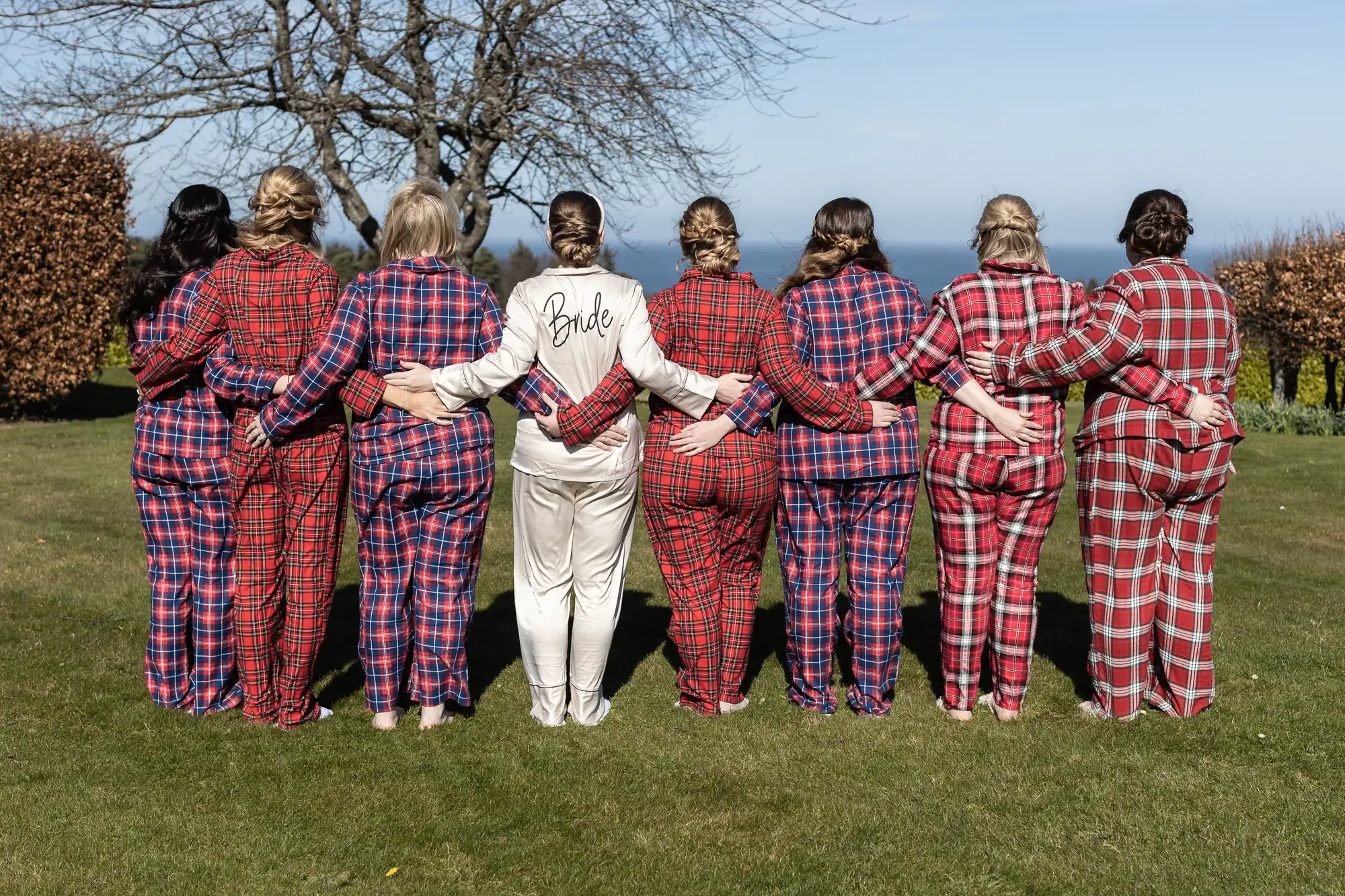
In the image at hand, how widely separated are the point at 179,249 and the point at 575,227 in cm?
154

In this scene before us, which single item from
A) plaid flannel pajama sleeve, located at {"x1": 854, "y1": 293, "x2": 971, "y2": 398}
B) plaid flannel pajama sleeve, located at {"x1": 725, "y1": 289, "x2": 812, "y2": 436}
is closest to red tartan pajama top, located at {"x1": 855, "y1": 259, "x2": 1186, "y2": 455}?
plaid flannel pajama sleeve, located at {"x1": 854, "y1": 293, "x2": 971, "y2": 398}

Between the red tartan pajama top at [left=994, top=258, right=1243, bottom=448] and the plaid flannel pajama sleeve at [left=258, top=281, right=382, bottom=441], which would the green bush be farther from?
the plaid flannel pajama sleeve at [left=258, top=281, right=382, bottom=441]

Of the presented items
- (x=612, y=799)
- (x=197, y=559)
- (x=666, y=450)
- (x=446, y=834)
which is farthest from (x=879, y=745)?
(x=197, y=559)

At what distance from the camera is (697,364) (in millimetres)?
4496

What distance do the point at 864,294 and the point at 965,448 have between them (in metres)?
0.71

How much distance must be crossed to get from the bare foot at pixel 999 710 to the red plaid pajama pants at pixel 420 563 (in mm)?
2182

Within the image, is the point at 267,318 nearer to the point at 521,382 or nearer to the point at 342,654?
the point at 521,382

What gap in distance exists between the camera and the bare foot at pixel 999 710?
4.84 m

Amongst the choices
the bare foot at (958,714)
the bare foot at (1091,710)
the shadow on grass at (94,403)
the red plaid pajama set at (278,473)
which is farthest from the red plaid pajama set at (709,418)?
the shadow on grass at (94,403)

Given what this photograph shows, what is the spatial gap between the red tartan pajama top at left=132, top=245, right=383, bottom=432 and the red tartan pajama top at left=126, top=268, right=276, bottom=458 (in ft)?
0.30

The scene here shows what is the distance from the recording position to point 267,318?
435 cm

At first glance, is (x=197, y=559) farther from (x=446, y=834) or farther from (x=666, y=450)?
(x=666, y=450)

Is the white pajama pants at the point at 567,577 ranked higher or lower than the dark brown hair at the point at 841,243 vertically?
lower

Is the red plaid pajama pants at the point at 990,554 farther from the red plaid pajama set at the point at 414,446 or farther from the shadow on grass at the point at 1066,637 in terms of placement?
the red plaid pajama set at the point at 414,446
